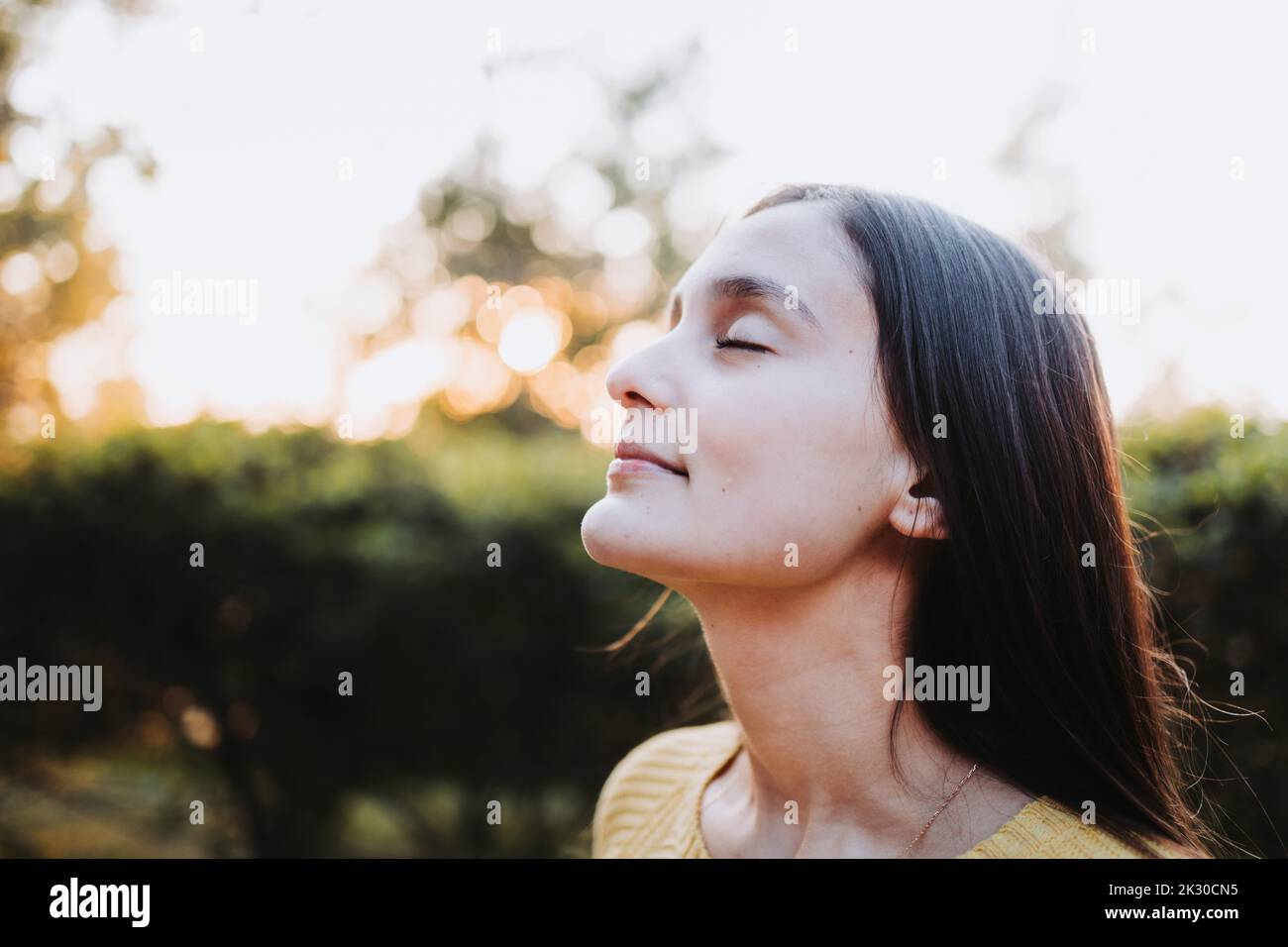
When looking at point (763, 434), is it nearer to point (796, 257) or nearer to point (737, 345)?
point (737, 345)

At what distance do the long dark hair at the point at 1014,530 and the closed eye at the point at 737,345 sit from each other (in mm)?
240

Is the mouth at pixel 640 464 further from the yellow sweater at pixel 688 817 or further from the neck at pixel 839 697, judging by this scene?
the yellow sweater at pixel 688 817

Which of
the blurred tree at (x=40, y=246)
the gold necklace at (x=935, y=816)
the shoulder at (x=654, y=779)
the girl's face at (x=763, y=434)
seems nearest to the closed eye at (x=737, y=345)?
the girl's face at (x=763, y=434)

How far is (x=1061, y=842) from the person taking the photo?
1.66 metres

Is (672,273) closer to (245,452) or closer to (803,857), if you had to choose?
(245,452)

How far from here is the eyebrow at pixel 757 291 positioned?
1.76m

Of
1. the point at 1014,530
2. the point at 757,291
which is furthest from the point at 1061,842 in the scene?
the point at 757,291

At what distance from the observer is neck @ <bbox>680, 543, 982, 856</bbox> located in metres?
1.79

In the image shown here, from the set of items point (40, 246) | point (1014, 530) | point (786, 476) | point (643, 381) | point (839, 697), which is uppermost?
point (40, 246)

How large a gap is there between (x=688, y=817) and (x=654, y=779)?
0.28 meters

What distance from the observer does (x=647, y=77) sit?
6.61 metres

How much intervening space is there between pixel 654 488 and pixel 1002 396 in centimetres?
71

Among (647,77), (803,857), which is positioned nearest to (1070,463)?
(803,857)

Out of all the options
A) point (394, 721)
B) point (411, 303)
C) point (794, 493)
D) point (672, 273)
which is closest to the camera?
point (794, 493)
